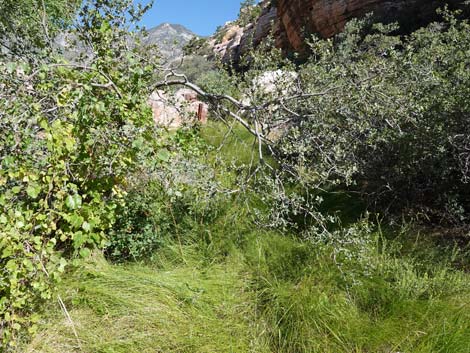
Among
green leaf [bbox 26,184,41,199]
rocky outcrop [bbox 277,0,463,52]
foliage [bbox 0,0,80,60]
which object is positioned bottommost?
green leaf [bbox 26,184,41,199]

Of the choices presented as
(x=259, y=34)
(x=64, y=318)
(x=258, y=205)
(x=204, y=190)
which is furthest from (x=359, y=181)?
(x=259, y=34)

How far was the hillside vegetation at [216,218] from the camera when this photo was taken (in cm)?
199

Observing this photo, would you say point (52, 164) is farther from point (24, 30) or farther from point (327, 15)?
point (327, 15)

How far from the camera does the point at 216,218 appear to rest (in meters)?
3.34

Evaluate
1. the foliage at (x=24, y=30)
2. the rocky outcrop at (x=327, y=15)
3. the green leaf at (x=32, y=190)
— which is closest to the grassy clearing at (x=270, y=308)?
the green leaf at (x=32, y=190)

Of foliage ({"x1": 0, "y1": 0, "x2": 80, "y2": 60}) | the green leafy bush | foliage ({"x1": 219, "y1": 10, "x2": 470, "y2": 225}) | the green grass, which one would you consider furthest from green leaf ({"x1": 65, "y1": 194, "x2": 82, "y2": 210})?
foliage ({"x1": 0, "y1": 0, "x2": 80, "y2": 60})

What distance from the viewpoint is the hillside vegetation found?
6.52 ft

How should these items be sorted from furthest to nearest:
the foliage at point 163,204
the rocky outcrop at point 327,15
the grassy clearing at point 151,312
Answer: the rocky outcrop at point 327,15 → the foliage at point 163,204 → the grassy clearing at point 151,312

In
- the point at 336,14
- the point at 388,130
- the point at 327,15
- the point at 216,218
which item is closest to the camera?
the point at 388,130

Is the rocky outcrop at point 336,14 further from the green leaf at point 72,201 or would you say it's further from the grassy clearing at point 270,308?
the green leaf at point 72,201

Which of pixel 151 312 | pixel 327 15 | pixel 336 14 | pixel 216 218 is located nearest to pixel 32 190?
pixel 151 312

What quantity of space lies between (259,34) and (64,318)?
1943cm

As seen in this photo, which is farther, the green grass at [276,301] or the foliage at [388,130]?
the foliage at [388,130]

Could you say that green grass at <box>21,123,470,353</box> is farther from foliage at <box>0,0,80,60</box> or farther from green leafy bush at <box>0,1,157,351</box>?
foliage at <box>0,0,80,60</box>
